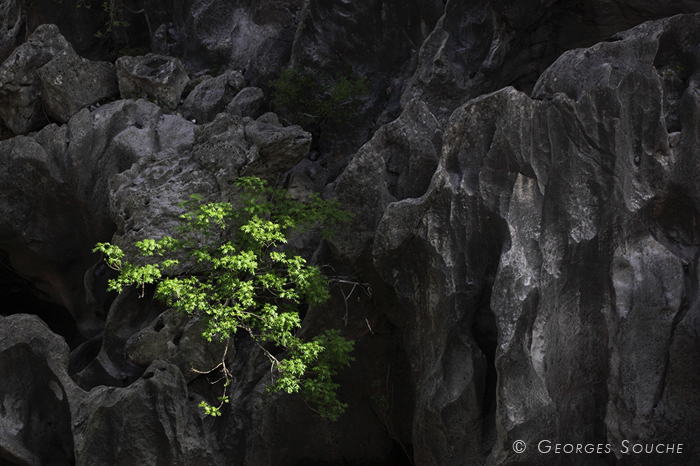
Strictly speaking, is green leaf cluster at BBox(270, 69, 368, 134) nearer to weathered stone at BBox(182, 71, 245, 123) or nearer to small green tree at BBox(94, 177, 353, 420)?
weathered stone at BBox(182, 71, 245, 123)

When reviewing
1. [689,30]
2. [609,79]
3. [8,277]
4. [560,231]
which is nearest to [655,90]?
[609,79]

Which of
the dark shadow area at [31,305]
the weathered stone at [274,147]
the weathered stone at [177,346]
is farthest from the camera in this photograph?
the dark shadow area at [31,305]

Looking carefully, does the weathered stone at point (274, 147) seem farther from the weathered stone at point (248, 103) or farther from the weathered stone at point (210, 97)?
the weathered stone at point (210, 97)

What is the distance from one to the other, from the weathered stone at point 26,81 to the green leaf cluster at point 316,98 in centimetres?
497

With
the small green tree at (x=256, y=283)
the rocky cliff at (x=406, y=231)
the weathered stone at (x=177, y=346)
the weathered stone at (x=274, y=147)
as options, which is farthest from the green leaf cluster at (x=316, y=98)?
the weathered stone at (x=177, y=346)

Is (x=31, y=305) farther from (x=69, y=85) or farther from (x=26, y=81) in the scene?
(x=69, y=85)

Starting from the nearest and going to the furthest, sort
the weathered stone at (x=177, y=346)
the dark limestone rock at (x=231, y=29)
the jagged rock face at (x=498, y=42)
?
1. the weathered stone at (x=177, y=346)
2. the jagged rock face at (x=498, y=42)
3. the dark limestone rock at (x=231, y=29)

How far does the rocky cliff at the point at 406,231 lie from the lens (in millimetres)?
7887

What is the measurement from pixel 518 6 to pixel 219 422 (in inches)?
340

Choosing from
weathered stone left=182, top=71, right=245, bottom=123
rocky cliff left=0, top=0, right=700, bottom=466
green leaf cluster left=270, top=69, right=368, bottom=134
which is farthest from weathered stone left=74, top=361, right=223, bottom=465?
green leaf cluster left=270, top=69, right=368, bottom=134

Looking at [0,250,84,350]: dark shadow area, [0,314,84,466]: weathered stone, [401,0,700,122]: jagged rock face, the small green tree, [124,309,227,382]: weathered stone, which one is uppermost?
[401,0,700,122]: jagged rock face

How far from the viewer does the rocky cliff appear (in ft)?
25.9

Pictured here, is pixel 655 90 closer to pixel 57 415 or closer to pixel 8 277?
pixel 57 415

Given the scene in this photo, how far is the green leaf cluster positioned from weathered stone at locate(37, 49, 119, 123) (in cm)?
390
